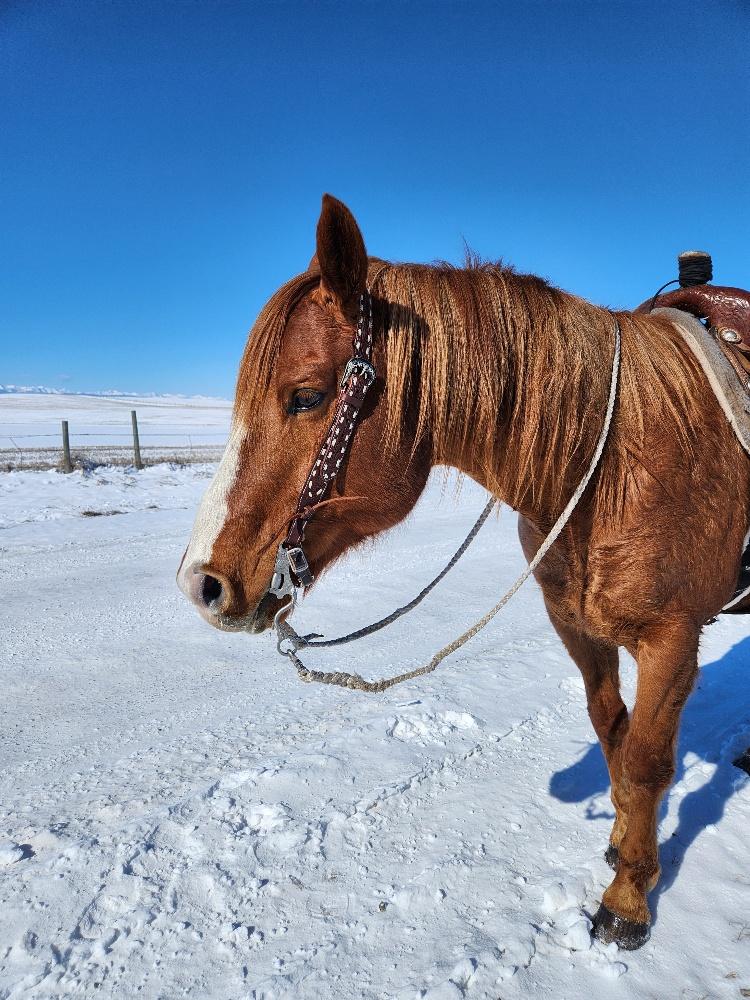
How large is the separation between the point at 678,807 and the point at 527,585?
116 inches

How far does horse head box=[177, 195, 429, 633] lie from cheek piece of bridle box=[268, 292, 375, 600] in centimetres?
2

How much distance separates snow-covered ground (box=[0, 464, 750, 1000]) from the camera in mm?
1650

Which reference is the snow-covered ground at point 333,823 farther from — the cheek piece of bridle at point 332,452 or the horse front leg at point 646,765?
the cheek piece of bridle at point 332,452

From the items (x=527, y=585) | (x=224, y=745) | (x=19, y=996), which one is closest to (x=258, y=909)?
(x=19, y=996)

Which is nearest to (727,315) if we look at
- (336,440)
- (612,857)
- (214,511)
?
(336,440)

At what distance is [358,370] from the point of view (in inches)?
57.3

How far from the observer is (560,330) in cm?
166

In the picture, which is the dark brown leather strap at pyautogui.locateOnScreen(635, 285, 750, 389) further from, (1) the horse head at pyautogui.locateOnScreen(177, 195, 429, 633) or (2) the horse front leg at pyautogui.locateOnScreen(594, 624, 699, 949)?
(1) the horse head at pyautogui.locateOnScreen(177, 195, 429, 633)

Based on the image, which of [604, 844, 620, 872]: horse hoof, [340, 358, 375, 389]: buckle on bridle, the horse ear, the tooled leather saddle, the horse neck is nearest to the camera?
the horse ear

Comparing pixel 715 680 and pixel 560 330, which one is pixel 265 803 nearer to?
pixel 560 330

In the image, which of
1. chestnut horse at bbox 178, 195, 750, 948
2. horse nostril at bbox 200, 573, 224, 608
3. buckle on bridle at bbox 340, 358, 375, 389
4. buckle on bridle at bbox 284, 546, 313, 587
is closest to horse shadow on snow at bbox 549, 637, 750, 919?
chestnut horse at bbox 178, 195, 750, 948

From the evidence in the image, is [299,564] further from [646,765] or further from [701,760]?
[701,760]

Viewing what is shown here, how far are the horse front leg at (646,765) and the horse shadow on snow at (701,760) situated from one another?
8.3 inches

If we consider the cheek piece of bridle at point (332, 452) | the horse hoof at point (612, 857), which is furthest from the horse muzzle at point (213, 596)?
the horse hoof at point (612, 857)
